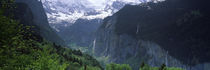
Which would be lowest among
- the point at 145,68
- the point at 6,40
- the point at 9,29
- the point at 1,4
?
the point at 145,68

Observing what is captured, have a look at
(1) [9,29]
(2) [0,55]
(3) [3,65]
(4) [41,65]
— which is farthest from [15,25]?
(4) [41,65]

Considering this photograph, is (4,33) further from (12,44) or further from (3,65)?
(3,65)

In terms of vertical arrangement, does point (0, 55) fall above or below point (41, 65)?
above

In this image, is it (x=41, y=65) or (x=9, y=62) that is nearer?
A: (x=9, y=62)

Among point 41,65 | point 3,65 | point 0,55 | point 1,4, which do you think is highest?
point 1,4

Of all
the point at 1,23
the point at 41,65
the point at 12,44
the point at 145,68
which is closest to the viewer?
the point at 1,23

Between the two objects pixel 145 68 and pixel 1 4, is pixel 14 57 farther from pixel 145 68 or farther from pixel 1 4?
pixel 145 68

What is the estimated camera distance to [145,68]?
4109 inches

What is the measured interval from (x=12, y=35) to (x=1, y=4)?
3.15 meters

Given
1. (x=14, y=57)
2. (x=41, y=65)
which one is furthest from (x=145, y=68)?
(x=14, y=57)

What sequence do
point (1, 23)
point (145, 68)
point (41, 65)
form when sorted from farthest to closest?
1. point (145, 68)
2. point (41, 65)
3. point (1, 23)

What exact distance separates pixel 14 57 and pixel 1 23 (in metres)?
3.85

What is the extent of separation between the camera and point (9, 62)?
17.7 m

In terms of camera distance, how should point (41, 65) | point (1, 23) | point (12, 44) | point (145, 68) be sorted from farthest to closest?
point (145, 68) → point (41, 65) → point (12, 44) → point (1, 23)
